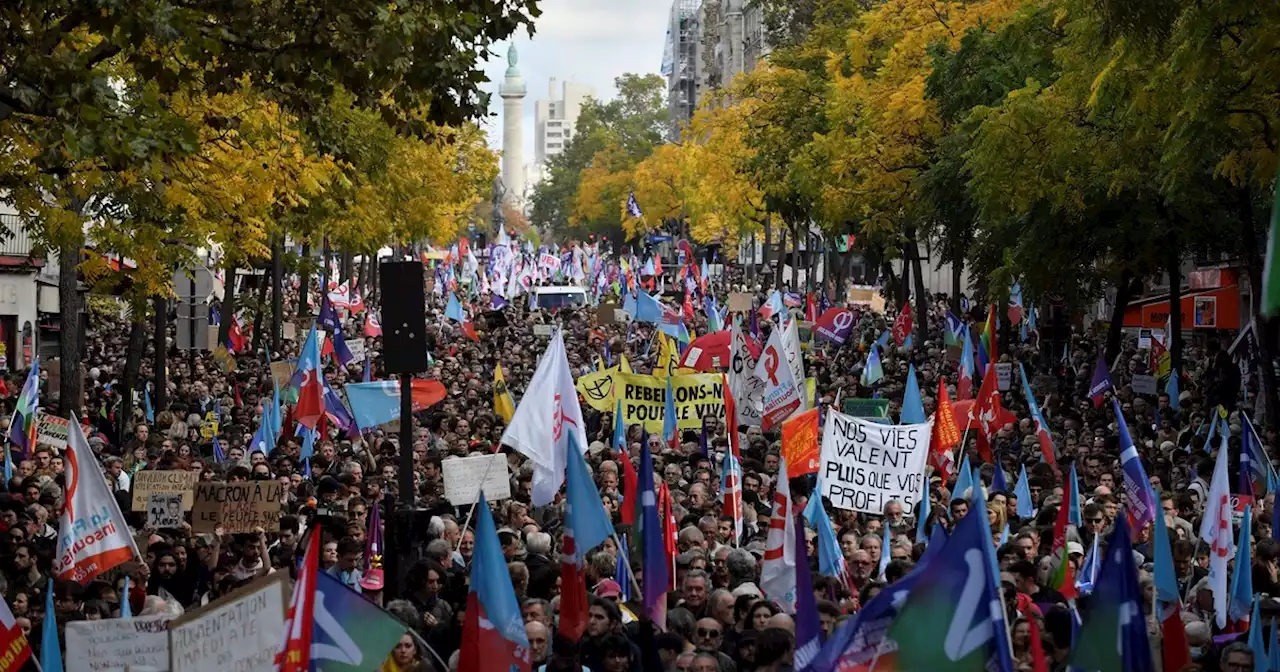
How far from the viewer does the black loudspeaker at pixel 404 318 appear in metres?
14.2

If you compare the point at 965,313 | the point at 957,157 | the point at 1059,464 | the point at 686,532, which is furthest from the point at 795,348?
the point at 965,313

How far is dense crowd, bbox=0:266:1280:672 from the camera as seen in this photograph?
11.0 m

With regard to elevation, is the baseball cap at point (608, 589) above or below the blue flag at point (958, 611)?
below

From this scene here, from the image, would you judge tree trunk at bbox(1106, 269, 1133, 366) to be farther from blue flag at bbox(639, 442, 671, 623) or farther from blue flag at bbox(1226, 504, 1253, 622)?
blue flag at bbox(639, 442, 671, 623)

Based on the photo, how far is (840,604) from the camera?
12.5m

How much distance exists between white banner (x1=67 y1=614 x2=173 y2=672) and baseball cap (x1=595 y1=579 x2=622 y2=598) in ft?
10.6

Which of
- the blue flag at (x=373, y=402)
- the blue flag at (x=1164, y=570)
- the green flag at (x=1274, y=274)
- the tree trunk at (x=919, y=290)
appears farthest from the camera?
the tree trunk at (x=919, y=290)

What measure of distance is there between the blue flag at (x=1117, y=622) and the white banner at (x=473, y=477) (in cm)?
876

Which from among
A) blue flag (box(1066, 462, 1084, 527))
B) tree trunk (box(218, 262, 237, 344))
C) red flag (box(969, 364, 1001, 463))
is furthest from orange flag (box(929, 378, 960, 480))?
tree trunk (box(218, 262, 237, 344))

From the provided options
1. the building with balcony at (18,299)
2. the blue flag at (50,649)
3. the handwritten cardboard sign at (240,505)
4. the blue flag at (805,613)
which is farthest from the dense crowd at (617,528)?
the building with balcony at (18,299)

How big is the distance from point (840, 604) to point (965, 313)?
39.4 meters

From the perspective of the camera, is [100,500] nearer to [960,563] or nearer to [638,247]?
[960,563]

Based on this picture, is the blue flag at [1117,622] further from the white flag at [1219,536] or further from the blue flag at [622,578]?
the blue flag at [622,578]

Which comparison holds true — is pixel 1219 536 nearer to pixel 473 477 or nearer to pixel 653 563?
pixel 653 563
